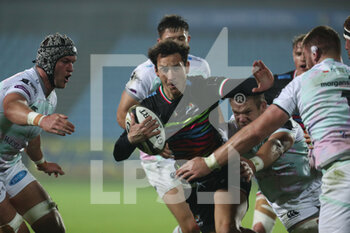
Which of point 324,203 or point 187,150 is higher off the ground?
point 187,150

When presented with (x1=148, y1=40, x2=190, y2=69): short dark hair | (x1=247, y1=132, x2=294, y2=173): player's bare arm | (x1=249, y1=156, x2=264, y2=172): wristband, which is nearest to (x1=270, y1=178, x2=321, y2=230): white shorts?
(x1=247, y1=132, x2=294, y2=173): player's bare arm

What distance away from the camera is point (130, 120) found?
3697mm

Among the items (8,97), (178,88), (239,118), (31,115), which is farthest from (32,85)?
(239,118)

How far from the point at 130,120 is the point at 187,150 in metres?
0.52

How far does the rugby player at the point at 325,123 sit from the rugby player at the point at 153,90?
60.8 inches

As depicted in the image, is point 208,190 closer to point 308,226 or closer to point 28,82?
point 308,226

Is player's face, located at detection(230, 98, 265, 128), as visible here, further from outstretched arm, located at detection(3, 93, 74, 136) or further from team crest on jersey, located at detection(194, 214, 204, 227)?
outstretched arm, located at detection(3, 93, 74, 136)

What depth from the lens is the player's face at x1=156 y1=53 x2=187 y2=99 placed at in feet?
12.5

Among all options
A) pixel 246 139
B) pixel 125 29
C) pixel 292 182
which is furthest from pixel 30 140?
pixel 125 29

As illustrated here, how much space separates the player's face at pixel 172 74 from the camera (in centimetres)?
381

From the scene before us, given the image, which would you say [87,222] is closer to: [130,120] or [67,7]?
[130,120]

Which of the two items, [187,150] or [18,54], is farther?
[18,54]

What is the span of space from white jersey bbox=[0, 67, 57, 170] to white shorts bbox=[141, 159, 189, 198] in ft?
4.00

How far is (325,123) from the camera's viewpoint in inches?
121
